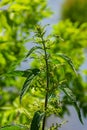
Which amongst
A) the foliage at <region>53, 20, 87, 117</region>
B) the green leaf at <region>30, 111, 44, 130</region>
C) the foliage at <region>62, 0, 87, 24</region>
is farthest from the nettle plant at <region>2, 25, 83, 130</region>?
the foliage at <region>62, 0, 87, 24</region>

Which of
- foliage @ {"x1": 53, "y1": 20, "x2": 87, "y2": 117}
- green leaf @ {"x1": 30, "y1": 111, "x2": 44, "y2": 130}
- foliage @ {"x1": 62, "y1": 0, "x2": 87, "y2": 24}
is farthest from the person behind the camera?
foliage @ {"x1": 62, "y1": 0, "x2": 87, "y2": 24}

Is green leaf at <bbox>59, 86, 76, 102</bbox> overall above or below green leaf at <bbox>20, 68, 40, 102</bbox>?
below

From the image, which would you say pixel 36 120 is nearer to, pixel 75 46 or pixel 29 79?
pixel 29 79

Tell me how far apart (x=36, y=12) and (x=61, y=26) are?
0.22 metres

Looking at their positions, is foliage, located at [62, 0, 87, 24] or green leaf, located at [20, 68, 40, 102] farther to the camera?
foliage, located at [62, 0, 87, 24]

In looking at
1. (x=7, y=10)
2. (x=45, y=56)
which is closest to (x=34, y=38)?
(x=45, y=56)

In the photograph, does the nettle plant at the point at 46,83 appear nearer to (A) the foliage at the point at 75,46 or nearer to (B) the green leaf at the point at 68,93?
(B) the green leaf at the point at 68,93

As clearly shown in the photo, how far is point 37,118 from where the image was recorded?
40.1 inches

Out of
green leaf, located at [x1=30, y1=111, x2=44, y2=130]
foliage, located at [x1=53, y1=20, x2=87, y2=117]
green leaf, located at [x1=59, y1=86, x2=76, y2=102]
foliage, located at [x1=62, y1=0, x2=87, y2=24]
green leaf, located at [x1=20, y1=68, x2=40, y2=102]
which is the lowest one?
green leaf, located at [x1=30, y1=111, x2=44, y2=130]

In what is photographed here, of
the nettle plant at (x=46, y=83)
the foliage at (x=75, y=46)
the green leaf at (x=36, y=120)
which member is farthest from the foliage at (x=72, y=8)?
the green leaf at (x=36, y=120)

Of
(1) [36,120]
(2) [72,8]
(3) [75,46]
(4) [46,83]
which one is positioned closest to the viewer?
(1) [36,120]

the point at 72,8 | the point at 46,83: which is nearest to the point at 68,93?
the point at 46,83

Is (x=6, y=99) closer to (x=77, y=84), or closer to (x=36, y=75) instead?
(x=77, y=84)

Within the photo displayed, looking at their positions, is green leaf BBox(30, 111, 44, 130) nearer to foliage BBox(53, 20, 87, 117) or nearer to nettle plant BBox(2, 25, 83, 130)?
nettle plant BBox(2, 25, 83, 130)
